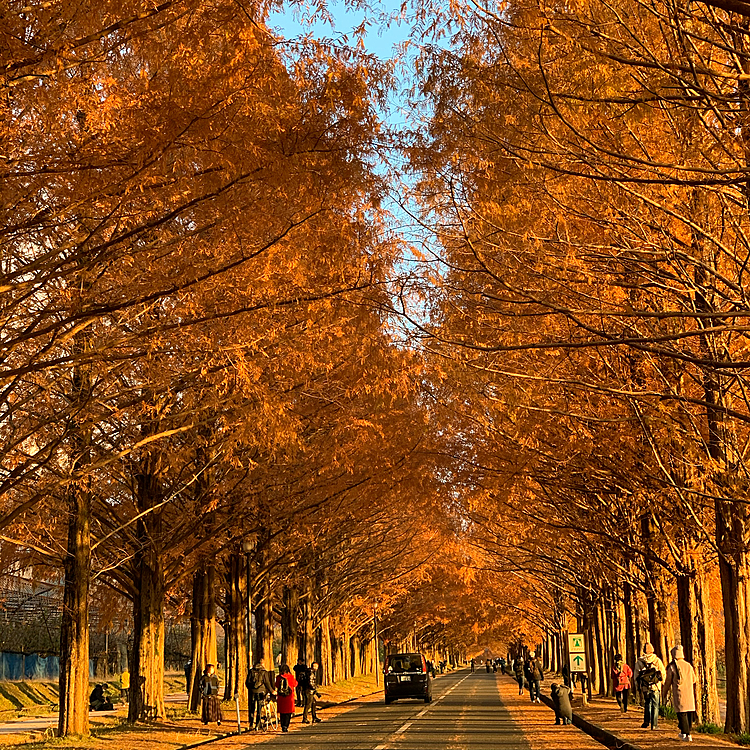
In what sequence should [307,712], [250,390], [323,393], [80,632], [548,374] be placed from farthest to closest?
[307,712] < [323,393] < [80,632] < [548,374] < [250,390]

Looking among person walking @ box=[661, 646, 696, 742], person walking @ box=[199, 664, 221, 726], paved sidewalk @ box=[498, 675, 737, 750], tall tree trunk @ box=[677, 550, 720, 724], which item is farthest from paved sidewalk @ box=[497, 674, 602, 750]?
person walking @ box=[199, 664, 221, 726]

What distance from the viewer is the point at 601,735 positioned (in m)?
21.3

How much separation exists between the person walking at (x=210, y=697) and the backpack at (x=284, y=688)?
1.62 metres

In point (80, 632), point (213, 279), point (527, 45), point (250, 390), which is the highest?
point (527, 45)

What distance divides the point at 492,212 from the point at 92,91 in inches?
180

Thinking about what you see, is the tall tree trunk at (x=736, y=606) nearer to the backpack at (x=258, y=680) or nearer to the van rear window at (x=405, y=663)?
the backpack at (x=258, y=680)

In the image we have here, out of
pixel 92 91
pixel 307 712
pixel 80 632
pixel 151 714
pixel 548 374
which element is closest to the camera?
pixel 92 91

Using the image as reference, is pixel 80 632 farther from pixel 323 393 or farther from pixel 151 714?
pixel 323 393

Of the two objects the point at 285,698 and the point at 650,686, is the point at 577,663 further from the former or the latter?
the point at 285,698

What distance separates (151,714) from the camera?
77.3 ft

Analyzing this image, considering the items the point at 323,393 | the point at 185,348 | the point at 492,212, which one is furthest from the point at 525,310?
the point at 323,393

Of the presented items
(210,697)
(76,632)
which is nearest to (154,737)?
(76,632)

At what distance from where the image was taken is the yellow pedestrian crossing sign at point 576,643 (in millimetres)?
31805

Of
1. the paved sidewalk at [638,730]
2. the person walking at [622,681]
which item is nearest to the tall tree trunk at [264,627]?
the paved sidewalk at [638,730]
